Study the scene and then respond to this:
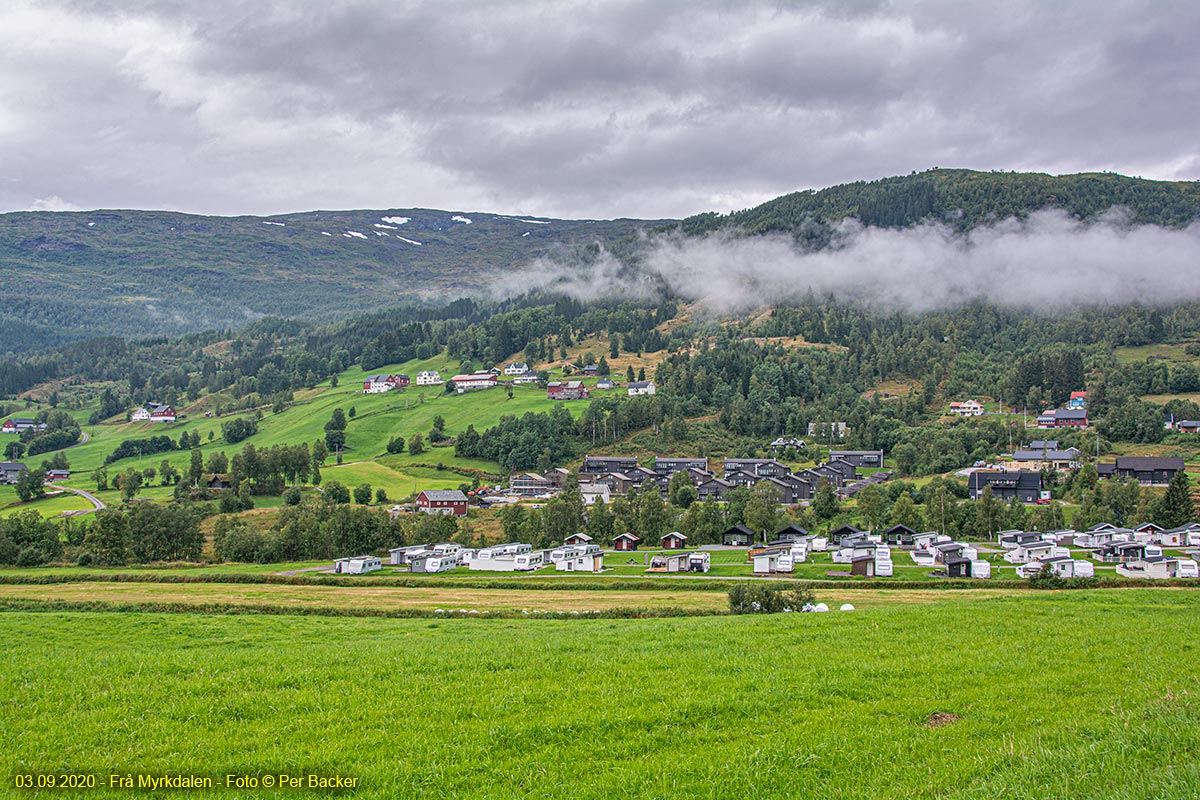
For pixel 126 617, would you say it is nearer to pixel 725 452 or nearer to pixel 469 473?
pixel 469 473

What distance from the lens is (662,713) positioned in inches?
504

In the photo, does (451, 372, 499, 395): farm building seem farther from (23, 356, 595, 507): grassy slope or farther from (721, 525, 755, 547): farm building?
(721, 525, 755, 547): farm building

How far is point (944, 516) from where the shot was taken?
77375 mm

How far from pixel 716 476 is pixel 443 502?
40.5 metres

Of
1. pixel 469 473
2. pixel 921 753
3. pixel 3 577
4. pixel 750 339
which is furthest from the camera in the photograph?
pixel 750 339

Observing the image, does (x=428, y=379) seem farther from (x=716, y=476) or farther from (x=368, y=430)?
(x=716, y=476)

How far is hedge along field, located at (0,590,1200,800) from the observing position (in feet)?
32.8

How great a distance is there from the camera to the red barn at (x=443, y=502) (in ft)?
321

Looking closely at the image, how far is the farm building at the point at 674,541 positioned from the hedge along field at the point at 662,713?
57.8 m

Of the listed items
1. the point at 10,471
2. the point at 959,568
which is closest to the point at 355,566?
the point at 959,568

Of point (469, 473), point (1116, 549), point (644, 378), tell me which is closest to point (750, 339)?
point (644, 378)

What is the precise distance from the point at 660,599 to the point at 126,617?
2544cm

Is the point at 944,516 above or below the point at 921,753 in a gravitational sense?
below

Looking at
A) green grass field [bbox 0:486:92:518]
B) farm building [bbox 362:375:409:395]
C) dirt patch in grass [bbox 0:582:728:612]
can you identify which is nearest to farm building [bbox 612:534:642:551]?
dirt patch in grass [bbox 0:582:728:612]
